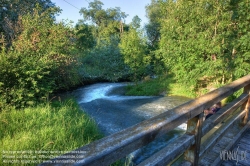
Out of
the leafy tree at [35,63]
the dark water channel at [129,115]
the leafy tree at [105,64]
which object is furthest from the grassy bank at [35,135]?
the leafy tree at [105,64]

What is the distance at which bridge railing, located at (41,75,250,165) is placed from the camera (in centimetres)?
80

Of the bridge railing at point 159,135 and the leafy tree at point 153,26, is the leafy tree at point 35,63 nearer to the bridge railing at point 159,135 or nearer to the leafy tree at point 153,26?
the bridge railing at point 159,135

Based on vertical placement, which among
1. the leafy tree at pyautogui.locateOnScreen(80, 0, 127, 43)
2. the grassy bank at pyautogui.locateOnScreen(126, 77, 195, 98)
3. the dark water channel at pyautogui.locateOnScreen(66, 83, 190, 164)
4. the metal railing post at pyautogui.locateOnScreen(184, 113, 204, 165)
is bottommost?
the dark water channel at pyautogui.locateOnScreen(66, 83, 190, 164)

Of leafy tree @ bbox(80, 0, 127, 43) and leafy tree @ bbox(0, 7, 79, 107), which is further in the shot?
leafy tree @ bbox(80, 0, 127, 43)

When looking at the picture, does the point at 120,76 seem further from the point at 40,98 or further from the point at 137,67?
the point at 40,98

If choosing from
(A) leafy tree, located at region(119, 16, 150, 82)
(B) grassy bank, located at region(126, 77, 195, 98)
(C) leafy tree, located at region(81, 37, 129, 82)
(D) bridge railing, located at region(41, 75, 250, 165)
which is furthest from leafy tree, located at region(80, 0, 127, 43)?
(D) bridge railing, located at region(41, 75, 250, 165)

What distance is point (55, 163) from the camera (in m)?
0.72

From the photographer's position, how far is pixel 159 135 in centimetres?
112

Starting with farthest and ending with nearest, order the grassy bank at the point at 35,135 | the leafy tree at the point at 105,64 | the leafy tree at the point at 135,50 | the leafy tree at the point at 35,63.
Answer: the leafy tree at the point at 105,64 → the leafy tree at the point at 135,50 → the leafy tree at the point at 35,63 → the grassy bank at the point at 35,135

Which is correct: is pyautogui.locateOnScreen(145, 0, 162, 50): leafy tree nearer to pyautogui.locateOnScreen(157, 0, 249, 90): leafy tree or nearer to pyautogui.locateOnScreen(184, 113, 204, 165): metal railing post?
pyautogui.locateOnScreen(157, 0, 249, 90): leafy tree

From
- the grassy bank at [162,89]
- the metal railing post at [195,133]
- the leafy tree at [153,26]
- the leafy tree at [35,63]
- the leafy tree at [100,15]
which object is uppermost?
the leafy tree at [100,15]

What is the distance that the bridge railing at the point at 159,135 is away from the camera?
801 millimetres

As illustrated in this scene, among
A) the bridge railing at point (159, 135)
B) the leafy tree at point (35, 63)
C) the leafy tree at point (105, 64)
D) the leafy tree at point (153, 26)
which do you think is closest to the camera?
the bridge railing at point (159, 135)

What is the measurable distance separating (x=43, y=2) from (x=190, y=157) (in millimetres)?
18933
